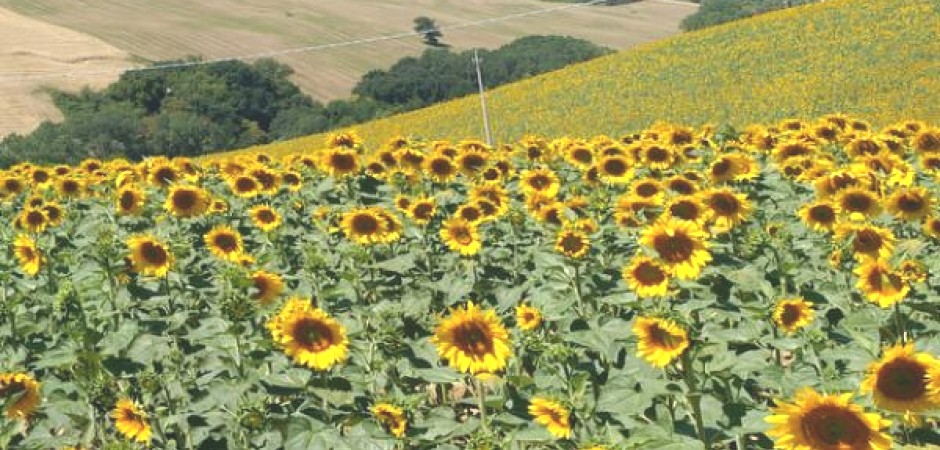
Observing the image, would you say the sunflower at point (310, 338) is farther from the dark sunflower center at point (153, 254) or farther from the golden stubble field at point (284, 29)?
the golden stubble field at point (284, 29)

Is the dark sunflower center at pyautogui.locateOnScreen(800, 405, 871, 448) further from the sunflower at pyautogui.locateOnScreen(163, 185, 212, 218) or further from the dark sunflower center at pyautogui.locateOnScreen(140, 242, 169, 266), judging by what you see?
the sunflower at pyautogui.locateOnScreen(163, 185, 212, 218)

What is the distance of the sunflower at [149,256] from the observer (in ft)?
18.1

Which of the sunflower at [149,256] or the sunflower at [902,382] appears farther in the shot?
Answer: the sunflower at [149,256]

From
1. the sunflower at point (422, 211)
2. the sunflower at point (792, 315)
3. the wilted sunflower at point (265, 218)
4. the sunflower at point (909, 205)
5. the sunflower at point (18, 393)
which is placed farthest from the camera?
the wilted sunflower at point (265, 218)

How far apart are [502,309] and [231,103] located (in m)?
69.2

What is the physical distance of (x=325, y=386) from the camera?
163 inches

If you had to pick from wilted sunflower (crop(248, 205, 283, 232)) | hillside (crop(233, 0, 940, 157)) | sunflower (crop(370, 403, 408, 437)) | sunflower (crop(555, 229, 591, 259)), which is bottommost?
hillside (crop(233, 0, 940, 157))

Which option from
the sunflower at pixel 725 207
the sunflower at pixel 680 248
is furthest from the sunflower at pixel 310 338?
the sunflower at pixel 725 207

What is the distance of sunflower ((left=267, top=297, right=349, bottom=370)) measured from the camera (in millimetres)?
4051

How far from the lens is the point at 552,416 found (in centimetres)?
384

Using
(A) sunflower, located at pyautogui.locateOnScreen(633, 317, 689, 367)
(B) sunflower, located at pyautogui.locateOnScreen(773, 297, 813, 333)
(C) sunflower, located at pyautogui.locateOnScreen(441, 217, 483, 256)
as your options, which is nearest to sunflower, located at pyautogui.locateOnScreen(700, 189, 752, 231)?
(B) sunflower, located at pyautogui.locateOnScreen(773, 297, 813, 333)

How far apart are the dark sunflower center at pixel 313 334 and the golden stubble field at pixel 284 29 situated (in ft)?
243

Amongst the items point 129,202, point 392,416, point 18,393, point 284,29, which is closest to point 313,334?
point 392,416

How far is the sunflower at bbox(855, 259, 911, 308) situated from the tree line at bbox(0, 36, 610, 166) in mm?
53351
